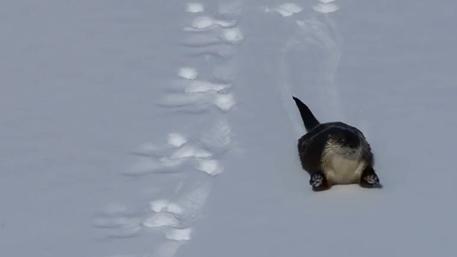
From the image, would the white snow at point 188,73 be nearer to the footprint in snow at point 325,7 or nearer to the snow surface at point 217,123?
the snow surface at point 217,123

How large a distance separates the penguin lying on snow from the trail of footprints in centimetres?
48

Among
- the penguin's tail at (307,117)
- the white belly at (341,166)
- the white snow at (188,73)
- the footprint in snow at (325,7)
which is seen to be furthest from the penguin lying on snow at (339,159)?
the footprint in snow at (325,7)

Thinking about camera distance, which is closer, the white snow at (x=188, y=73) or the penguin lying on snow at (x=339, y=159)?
the penguin lying on snow at (x=339, y=159)

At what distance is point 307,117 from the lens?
4.86m

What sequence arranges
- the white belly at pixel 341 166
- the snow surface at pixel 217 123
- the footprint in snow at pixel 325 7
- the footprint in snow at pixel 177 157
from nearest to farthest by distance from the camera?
the snow surface at pixel 217 123 < the white belly at pixel 341 166 < the footprint in snow at pixel 177 157 < the footprint in snow at pixel 325 7

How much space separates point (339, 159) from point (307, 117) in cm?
56

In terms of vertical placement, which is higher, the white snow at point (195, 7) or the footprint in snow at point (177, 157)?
the white snow at point (195, 7)

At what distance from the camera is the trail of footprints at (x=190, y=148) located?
14.1 feet

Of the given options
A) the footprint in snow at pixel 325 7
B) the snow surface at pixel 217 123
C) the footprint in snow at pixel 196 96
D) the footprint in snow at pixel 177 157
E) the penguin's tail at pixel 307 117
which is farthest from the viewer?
the footprint in snow at pixel 325 7

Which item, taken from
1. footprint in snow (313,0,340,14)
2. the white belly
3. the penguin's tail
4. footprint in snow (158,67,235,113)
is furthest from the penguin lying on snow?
footprint in snow (313,0,340,14)

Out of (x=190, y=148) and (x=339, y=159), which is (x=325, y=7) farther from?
(x=339, y=159)

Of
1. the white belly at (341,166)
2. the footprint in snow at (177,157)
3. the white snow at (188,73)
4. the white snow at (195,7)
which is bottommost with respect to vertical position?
the white belly at (341,166)

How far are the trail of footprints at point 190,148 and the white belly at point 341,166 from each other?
55cm

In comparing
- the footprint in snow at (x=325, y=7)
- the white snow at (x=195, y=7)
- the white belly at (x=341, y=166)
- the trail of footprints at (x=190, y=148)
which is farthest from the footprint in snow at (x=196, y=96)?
the footprint in snow at (x=325, y=7)
